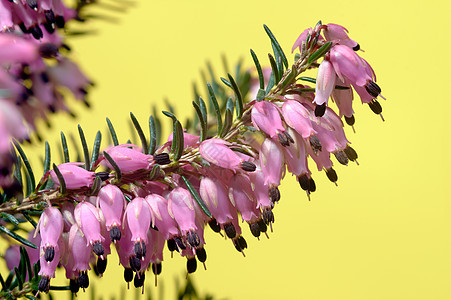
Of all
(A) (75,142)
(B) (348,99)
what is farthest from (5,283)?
(B) (348,99)

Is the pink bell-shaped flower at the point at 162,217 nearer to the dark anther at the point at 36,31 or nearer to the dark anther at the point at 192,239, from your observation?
the dark anther at the point at 192,239

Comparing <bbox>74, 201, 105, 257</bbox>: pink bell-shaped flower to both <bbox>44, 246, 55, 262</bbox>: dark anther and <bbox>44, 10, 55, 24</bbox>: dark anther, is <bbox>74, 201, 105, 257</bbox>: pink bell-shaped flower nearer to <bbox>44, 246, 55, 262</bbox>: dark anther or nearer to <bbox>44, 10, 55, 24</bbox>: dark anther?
<bbox>44, 246, 55, 262</bbox>: dark anther

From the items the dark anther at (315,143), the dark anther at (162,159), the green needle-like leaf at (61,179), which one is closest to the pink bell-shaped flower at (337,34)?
the dark anther at (315,143)

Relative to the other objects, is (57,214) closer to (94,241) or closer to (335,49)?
(94,241)

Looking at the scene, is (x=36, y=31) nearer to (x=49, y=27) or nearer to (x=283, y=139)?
(x=49, y=27)

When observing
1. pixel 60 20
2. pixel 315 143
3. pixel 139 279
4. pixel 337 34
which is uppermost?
pixel 60 20

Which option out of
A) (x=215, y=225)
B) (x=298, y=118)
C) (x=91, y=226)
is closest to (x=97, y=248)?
(x=91, y=226)
